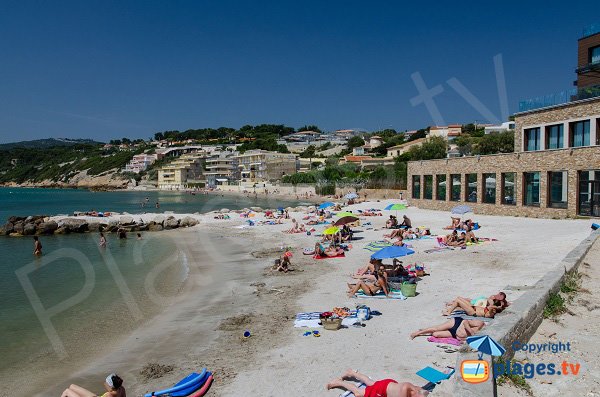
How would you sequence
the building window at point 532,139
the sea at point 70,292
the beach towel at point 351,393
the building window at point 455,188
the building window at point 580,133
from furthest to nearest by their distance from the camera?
the building window at point 455,188, the building window at point 532,139, the building window at point 580,133, the sea at point 70,292, the beach towel at point 351,393

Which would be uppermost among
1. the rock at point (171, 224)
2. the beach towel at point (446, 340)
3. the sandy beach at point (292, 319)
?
the beach towel at point (446, 340)

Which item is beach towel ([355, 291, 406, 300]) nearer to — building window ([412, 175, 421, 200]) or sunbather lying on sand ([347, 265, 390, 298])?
sunbather lying on sand ([347, 265, 390, 298])

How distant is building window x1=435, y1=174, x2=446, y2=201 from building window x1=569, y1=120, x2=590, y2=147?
32.4 feet

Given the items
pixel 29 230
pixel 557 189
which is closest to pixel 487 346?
pixel 557 189

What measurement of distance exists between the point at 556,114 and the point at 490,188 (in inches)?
228

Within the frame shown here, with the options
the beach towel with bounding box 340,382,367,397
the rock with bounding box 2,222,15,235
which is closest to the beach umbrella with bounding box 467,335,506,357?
the beach towel with bounding box 340,382,367,397

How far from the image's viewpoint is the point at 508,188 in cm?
2739

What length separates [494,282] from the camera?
11.6 metres

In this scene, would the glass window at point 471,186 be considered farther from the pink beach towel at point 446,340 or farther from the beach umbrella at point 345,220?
the pink beach towel at point 446,340

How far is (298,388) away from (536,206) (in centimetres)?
2270

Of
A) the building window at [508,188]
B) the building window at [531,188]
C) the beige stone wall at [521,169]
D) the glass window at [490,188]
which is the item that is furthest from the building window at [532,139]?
the building window at [531,188]

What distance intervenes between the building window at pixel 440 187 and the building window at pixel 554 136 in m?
8.18

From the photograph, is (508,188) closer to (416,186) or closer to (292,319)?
(416,186)

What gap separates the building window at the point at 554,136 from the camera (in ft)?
86.9
